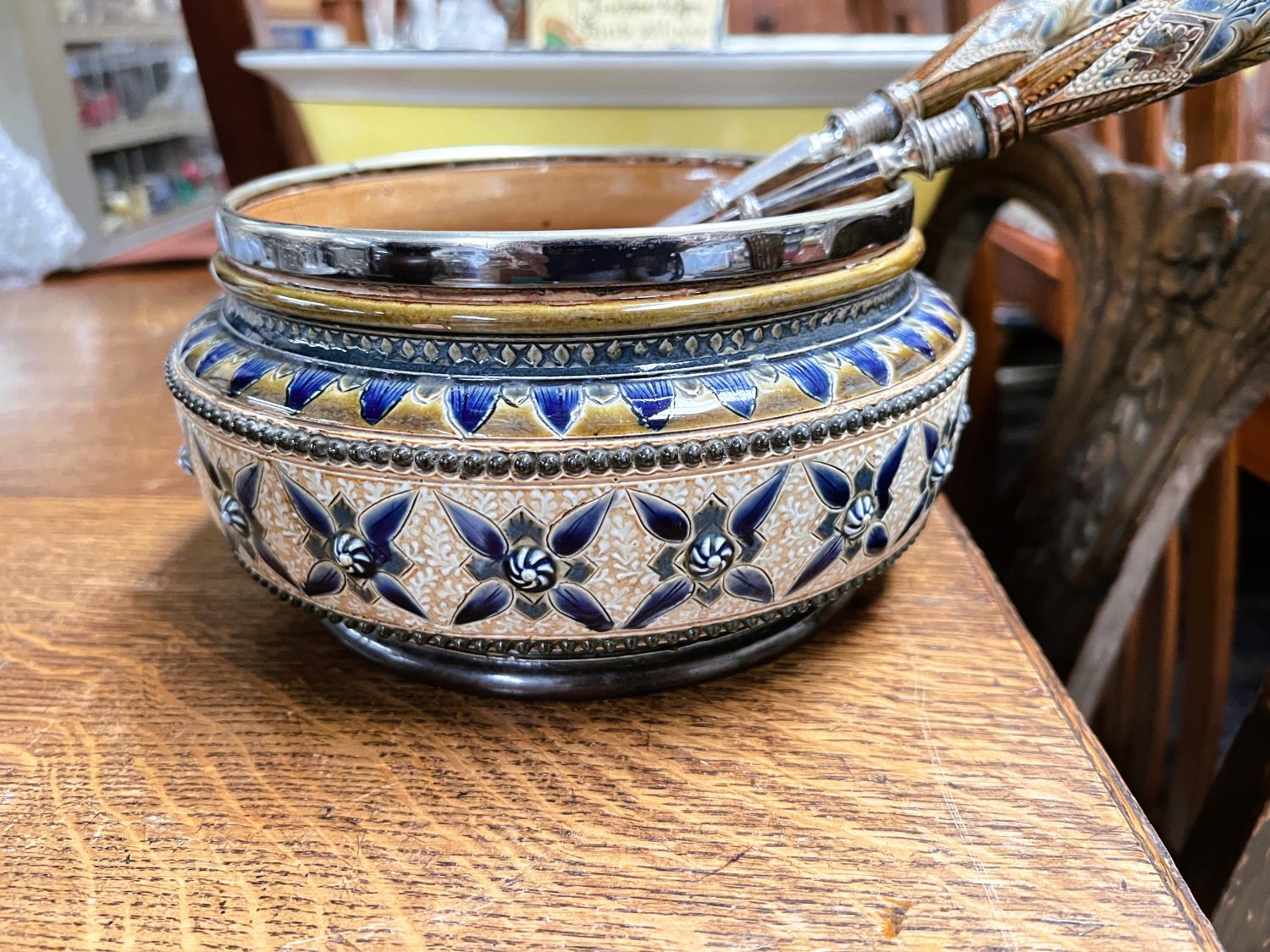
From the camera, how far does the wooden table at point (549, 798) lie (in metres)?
Answer: 0.23

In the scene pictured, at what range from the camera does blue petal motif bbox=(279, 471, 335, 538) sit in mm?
Answer: 258

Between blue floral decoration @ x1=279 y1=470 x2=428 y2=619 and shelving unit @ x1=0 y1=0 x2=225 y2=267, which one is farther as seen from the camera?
shelving unit @ x1=0 y1=0 x2=225 y2=267

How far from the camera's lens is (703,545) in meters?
0.25

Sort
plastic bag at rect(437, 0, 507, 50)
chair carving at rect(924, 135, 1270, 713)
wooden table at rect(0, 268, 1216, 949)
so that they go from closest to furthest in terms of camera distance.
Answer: wooden table at rect(0, 268, 1216, 949) → chair carving at rect(924, 135, 1270, 713) → plastic bag at rect(437, 0, 507, 50)

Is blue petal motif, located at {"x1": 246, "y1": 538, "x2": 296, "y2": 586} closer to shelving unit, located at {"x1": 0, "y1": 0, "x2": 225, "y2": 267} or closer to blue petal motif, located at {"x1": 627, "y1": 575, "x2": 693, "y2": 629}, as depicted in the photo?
blue petal motif, located at {"x1": 627, "y1": 575, "x2": 693, "y2": 629}

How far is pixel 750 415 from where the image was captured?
246 mm

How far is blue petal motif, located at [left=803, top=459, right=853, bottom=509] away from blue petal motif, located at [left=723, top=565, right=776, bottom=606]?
0.03 metres

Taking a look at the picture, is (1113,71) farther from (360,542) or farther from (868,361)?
(360,542)

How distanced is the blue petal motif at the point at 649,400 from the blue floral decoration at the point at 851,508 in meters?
0.05

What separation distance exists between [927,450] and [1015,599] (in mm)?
261

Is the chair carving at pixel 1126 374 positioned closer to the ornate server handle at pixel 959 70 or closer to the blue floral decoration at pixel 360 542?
the ornate server handle at pixel 959 70

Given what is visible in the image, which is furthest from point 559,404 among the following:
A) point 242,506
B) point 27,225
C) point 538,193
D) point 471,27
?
point 27,225

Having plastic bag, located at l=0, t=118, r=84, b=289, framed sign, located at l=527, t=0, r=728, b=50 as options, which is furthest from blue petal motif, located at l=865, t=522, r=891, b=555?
plastic bag, located at l=0, t=118, r=84, b=289

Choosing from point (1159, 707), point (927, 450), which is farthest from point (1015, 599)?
point (927, 450)
